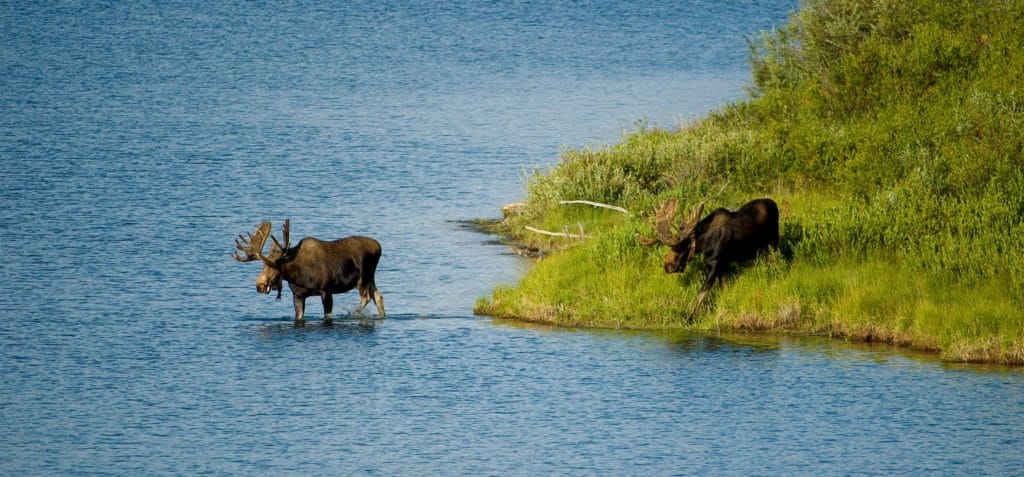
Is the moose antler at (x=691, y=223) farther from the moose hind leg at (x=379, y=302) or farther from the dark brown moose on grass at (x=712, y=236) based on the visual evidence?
the moose hind leg at (x=379, y=302)

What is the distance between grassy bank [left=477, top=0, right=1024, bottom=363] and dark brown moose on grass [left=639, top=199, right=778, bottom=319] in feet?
1.56

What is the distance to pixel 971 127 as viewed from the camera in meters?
35.4

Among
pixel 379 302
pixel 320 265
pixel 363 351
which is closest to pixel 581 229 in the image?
pixel 379 302

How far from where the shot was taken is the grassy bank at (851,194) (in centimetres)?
2931

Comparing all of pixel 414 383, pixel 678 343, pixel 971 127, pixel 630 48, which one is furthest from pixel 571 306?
pixel 630 48

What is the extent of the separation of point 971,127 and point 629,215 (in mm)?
7409

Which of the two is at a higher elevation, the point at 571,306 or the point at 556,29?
the point at 556,29

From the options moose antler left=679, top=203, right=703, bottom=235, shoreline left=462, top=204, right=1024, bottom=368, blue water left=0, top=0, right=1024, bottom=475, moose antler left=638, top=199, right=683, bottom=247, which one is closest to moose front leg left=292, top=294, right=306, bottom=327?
blue water left=0, top=0, right=1024, bottom=475

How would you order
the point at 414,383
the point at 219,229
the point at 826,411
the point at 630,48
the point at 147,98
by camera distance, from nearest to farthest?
the point at 826,411, the point at 414,383, the point at 219,229, the point at 147,98, the point at 630,48

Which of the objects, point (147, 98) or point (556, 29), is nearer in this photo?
point (147, 98)

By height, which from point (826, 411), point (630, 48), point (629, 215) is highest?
point (630, 48)

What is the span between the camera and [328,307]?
104ft

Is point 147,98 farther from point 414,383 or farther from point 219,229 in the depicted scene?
point 414,383

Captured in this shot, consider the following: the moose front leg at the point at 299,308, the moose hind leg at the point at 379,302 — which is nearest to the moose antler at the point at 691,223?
the moose hind leg at the point at 379,302
